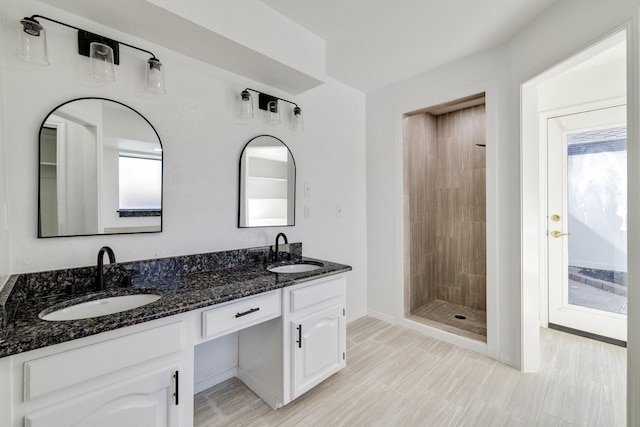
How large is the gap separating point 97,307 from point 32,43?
1.27m

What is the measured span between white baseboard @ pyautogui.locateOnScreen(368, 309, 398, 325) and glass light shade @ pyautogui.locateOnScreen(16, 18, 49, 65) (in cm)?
325

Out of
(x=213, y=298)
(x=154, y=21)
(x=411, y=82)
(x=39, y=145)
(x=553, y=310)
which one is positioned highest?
(x=411, y=82)

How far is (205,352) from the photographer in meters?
1.93

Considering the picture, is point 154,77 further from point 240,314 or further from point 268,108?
point 240,314

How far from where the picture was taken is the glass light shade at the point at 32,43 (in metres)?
1.23

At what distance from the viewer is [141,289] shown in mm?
1466

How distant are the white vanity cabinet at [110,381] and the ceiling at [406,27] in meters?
2.03

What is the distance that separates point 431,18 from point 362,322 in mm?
2819

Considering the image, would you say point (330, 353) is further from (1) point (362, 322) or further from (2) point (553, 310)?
(2) point (553, 310)

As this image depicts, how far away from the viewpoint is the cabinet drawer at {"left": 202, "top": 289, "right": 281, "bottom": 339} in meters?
1.36

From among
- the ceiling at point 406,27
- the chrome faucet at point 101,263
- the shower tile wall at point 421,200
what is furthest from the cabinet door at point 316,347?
the ceiling at point 406,27

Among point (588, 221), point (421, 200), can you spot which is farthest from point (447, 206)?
point (588, 221)

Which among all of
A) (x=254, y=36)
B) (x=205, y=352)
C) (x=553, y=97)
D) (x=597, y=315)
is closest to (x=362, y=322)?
(x=205, y=352)

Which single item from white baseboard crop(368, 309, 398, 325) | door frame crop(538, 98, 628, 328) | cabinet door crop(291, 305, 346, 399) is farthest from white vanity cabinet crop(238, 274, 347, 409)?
door frame crop(538, 98, 628, 328)
